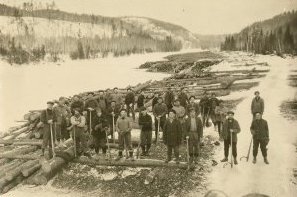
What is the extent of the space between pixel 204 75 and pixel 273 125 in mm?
11089

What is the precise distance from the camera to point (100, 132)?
939cm

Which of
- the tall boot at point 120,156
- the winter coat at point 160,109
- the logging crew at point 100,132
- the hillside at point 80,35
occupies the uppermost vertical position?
the hillside at point 80,35

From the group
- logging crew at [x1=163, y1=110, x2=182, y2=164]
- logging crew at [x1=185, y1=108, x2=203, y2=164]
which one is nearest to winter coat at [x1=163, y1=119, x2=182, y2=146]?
logging crew at [x1=163, y1=110, x2=182, y2=164]

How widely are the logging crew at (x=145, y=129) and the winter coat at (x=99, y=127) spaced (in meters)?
0.93

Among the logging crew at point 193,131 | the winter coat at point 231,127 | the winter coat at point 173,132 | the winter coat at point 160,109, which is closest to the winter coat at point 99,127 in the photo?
the winter coat at point 160,109

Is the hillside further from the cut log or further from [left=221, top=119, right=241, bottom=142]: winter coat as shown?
[left=221, top=119, right=241, bottom=142]: winter coat

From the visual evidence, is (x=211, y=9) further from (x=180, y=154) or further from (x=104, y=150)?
(x=104, y=150)

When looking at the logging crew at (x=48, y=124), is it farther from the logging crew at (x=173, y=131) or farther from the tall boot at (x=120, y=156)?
the logging crew at (x=173, y=131)

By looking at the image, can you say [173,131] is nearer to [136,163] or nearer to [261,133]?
[136,163]

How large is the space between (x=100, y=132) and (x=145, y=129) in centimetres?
112

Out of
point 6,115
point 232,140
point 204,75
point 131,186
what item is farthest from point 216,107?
point 204,75

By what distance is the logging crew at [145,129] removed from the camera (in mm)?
8992

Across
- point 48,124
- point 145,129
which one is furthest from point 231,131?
point 48,124

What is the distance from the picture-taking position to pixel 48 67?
29109 millimetres
